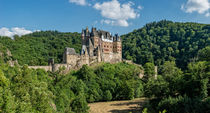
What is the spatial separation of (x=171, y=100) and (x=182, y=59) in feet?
218

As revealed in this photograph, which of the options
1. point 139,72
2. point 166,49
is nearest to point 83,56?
point 139,72

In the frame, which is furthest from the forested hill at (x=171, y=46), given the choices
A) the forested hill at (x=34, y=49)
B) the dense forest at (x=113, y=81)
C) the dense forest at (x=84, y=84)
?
the dense forest at (x=84, y=84)

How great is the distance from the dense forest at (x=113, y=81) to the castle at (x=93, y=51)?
2303mm

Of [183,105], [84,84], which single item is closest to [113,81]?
[84,84]

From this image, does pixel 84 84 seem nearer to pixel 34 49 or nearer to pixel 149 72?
pixel 149 72

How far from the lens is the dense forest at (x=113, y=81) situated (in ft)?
69.9

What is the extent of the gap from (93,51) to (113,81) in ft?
38.6

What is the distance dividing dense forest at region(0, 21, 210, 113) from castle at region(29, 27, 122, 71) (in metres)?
2.30

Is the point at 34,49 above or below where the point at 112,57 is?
above

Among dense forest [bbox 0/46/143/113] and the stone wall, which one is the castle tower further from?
the stone wall

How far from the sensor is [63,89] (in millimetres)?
40250

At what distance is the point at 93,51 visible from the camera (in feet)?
178

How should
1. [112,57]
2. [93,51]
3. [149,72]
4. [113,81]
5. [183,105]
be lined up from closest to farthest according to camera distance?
1. [183,105]
2. [113,81]
3. [93,51]
4. [149,72]
5. [112,57]

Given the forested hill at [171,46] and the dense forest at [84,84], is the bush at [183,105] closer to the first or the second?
the dense forest at [84,84]
